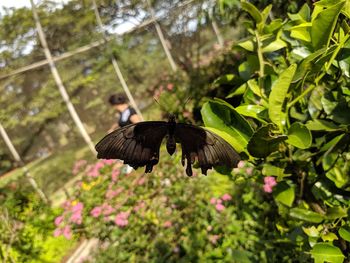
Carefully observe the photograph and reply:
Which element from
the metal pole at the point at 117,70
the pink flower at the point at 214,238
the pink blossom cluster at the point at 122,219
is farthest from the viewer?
the metal pole at the point at 117,70

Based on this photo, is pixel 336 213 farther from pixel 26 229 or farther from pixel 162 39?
pixel 162 39

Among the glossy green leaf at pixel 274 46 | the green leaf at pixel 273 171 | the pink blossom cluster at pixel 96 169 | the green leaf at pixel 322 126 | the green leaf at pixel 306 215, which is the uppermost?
the glossy green leaf at pixel 274 46

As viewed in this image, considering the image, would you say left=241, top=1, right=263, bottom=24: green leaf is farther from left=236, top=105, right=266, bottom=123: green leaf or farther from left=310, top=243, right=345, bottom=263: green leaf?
left=310, top=243, right=345, bottom=263: green leaf

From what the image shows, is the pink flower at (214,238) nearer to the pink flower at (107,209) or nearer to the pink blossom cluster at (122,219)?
the pink blossom cluster at (122,219)

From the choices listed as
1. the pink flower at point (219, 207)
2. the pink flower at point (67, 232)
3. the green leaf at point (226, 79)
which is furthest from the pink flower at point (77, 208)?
the green leaf at point (226, 79)

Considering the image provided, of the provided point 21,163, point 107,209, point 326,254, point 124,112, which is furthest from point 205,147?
point 21,163
